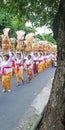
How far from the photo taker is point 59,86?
19.5ft

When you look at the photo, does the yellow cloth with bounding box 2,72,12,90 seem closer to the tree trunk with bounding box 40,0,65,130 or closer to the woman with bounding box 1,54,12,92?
the woman with bounding box 1,54,12,92

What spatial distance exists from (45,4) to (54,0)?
0.14 meters

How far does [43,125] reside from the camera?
6281 mm

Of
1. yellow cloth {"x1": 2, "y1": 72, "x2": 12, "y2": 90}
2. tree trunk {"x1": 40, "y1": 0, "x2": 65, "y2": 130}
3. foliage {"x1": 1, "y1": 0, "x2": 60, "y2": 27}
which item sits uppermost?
foliage {"x1": 1, "y1": 0, "x2": 60, "y2": 27}

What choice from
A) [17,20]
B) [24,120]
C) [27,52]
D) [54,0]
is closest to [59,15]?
[54,0]

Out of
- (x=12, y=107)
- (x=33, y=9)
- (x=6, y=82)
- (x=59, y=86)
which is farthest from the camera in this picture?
(x=6, y=82)

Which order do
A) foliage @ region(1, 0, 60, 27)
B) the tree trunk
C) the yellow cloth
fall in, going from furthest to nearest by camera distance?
the yellow cloth, foliage @ region(1, 0, 60, 27), the tree trunk

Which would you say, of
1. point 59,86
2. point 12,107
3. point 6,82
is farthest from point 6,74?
point 59,86

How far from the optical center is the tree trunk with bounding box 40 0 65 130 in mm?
5887

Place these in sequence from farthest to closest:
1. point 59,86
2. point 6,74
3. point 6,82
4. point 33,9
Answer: point 6,74 → point 6,82 → point 33,9 → point 59,86

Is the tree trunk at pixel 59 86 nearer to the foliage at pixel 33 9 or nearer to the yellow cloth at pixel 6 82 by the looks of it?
the foliage at pixel 33 9

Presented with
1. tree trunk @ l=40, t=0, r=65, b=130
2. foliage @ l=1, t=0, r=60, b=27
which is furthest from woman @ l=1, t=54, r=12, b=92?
tree trunk @ l=40, t=0, r=65, b=130

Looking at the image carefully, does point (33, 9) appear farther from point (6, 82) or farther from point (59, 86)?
point (6, 82)

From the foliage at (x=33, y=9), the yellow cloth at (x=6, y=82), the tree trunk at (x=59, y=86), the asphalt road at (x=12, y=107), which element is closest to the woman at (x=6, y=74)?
the yellow cloth at (x=6, y=82)
